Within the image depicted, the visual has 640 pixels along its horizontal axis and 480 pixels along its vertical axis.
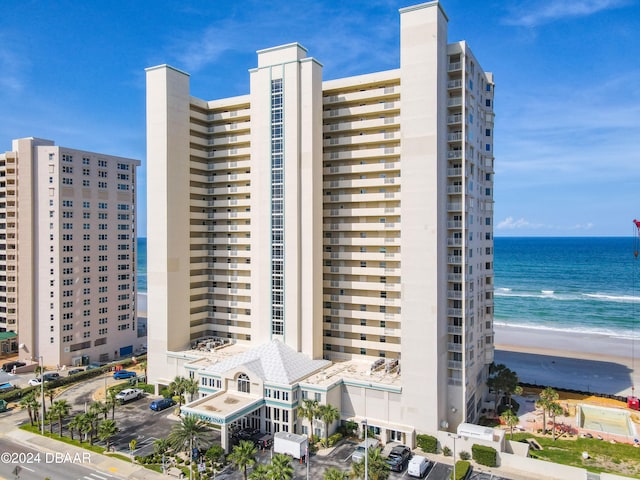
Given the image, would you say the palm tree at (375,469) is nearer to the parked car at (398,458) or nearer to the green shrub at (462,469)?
the parked car at (398,458)

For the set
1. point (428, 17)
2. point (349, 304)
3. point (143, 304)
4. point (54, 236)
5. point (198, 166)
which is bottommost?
point (143, 304)

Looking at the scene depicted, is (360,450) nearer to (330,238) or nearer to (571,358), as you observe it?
(330,238)

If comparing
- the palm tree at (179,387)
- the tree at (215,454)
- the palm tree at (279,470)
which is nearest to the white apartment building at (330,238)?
the palm tree at (179,387)

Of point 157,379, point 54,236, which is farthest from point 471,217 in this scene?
point 54,236

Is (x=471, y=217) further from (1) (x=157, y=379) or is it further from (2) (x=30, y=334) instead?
(2) (x=30, y=334)

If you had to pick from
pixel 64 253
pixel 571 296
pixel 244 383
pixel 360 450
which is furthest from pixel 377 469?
pixel 571 296

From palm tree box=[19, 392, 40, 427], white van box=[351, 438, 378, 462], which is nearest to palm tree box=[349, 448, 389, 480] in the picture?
white van box=[351, 438, 378, 462]

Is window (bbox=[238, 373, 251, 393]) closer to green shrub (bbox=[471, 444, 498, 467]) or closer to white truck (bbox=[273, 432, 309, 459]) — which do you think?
white truck (bbox=[273, 432, 309, 459])
